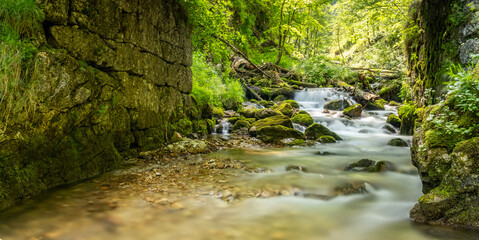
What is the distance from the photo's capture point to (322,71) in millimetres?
21000

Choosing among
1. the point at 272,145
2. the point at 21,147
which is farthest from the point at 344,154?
the point at 21,147

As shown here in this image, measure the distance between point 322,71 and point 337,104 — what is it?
6.65 meters

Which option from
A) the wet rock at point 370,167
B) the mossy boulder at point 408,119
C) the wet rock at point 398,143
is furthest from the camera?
the mossy boulder at point 408,119

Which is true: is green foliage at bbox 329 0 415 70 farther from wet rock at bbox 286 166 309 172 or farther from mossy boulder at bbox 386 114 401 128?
wet rock at bbox 286 166 309 172

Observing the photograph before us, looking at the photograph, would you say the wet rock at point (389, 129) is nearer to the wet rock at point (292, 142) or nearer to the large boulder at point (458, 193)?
the wet rock at point (292, 142)

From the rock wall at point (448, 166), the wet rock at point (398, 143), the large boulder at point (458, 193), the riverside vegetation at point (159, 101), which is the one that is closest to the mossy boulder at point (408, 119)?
the riverside vegetation at point (159, 101)

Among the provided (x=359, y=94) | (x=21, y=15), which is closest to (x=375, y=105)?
(x=359, y=94)

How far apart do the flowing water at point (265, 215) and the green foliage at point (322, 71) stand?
15.6m

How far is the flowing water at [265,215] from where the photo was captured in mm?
2787

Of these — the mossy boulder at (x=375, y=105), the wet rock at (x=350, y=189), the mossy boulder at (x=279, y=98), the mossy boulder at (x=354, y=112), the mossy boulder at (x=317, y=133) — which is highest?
the mossy boulder at (x=279, y=98)

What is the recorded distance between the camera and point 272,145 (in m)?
8.34

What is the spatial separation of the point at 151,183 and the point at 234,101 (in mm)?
9110

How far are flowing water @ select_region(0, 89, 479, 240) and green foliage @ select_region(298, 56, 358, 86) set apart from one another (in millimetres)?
15588

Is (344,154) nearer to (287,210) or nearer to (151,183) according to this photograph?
(287,210)
